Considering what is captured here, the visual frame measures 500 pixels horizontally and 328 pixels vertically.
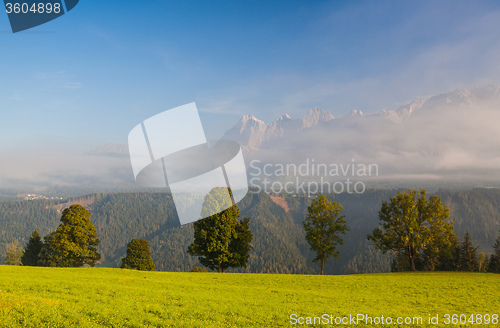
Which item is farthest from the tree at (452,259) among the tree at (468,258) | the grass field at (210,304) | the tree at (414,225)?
the grass field at (210,304)

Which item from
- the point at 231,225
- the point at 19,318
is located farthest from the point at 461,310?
the point at 231,225

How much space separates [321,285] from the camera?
3494 centimetres

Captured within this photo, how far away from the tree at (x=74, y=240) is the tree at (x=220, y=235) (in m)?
24.4

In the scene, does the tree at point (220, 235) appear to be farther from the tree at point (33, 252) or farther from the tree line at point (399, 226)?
the tree at point (33, 252)

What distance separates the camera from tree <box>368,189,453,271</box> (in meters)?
54.1

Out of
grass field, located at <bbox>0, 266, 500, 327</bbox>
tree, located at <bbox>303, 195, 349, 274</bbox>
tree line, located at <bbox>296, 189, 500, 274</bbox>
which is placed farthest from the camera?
tree line, located at <bbox>296, 189, 500, 274</bbox>

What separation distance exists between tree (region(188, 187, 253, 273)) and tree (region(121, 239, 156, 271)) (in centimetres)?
3191

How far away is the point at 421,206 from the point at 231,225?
1473 inches

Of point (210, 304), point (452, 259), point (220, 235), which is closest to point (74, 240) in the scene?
point (220, 235)

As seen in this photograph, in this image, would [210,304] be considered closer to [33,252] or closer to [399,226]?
[399,226]

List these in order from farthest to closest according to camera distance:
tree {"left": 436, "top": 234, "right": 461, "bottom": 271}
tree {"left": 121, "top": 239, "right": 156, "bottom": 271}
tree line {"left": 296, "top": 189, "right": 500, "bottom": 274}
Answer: tree {"left": 436, "top": 234, "right": 461, "bottom": 271} → tree {"left": 121, "top": 239, "right": 156, "bottom": 271} → tree line {"left": 296, "top": 189, "right": 500, "bottom": 274}

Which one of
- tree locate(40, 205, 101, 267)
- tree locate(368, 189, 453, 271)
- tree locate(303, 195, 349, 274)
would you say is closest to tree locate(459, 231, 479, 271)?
tree locate(368, 189, 453, 271)

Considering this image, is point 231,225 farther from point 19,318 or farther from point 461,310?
point 19,318

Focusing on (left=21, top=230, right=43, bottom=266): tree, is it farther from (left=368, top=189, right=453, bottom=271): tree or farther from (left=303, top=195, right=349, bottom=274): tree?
(left=368, top=189, right=453, bottom=271): tree
